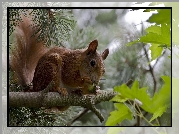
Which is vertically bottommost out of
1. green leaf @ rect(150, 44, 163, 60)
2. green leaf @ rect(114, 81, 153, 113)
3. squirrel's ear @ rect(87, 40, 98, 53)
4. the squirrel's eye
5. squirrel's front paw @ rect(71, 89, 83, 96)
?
squirrel's front paw @ rect(71, 89, 83, 96)

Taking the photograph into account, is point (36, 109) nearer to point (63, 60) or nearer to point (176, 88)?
point (63, 60)

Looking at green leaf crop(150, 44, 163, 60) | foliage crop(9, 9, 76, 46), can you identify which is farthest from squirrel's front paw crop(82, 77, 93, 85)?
green leaf crop(150, 44, 163, 60)

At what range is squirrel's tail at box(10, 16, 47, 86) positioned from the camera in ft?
3.45

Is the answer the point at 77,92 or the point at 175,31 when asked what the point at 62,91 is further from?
the point at 175,31

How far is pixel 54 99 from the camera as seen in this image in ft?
3.30

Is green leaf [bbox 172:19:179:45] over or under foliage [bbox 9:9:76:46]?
under

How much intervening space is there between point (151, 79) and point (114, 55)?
6.3 inches

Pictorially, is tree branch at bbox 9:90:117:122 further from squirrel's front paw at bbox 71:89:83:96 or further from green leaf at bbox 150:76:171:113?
green leaf at bbox 150:76:171:113

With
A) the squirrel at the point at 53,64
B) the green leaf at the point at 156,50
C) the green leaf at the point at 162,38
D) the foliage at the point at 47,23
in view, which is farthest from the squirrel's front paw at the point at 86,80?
the green leaf at the point at 162,38

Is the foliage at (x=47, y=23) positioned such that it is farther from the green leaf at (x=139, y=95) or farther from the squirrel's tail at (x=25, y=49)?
the green leaf at (x=139, y=95)

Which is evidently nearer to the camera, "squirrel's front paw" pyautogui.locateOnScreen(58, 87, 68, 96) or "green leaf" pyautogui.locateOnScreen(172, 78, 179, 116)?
"green leaf" pyautogui.locateOnScreen(172, 78, 179, 116)

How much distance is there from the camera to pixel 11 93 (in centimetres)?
104

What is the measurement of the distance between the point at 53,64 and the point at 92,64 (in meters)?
0.13

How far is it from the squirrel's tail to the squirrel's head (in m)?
0.15
